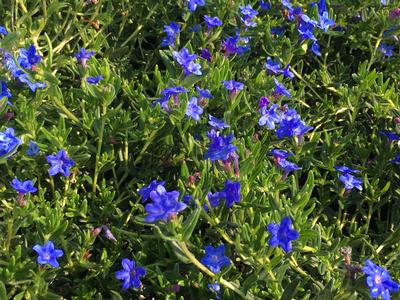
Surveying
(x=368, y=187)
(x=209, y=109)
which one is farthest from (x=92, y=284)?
(x=368, y=187)

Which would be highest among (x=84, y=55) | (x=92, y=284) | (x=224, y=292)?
(x=84, y=55)

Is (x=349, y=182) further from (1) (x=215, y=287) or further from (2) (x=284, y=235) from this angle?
(1) (x=215, y=287)

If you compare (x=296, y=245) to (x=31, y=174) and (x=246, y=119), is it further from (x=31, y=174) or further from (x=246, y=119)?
(x=31, y=174)

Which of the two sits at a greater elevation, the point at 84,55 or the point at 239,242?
the point at 84,55

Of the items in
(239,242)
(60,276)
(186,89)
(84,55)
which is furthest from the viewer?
(84,55)

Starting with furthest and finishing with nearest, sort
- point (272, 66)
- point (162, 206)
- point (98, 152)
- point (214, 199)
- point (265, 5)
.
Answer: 1. point (265, 5)
2. point (272, 66)
3. point (98, 152)
4. point (214, 199)
5. point (162, 206)

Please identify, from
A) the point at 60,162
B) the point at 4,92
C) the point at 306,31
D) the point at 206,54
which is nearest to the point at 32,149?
the point at 60,162

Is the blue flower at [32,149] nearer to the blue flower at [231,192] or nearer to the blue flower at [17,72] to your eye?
the blue flower at [17,72]
